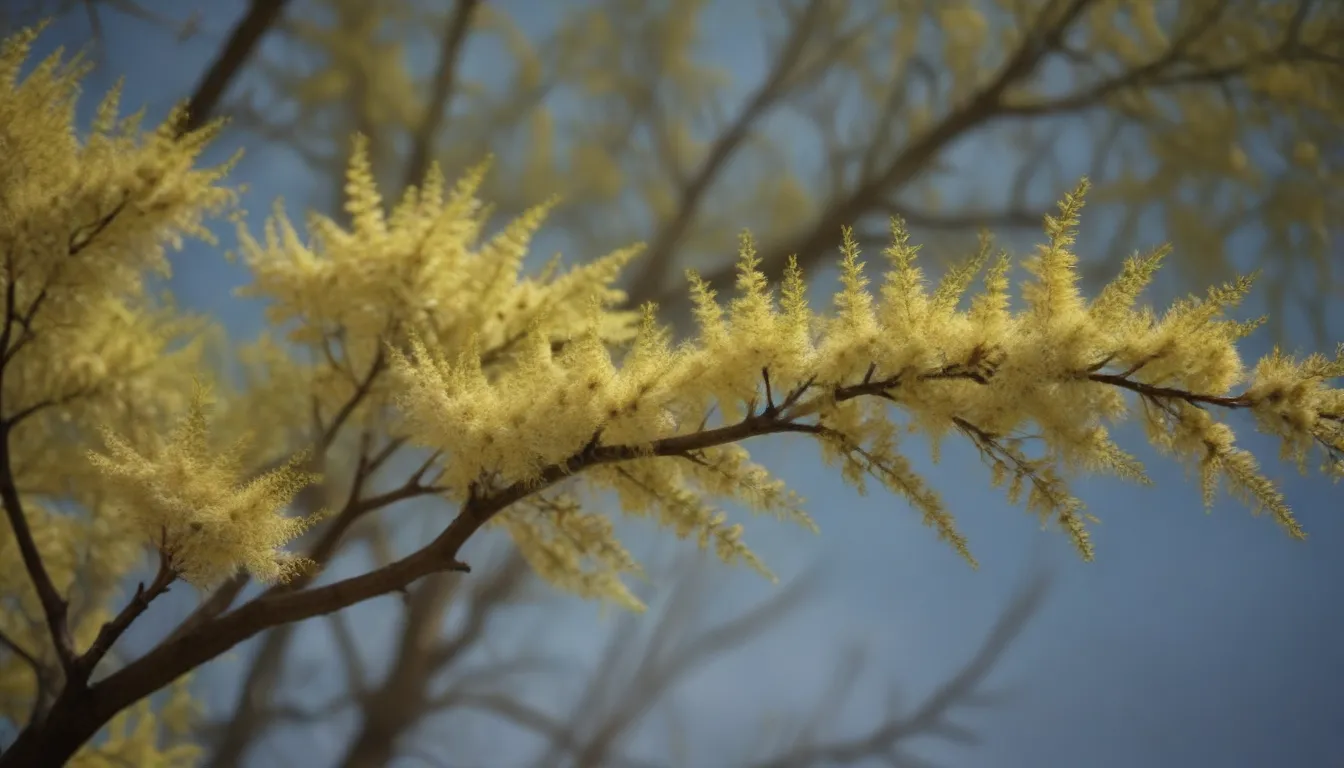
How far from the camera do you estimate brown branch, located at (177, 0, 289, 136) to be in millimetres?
1751

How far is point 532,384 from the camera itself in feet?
2.59

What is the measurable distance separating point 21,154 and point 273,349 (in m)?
0.56

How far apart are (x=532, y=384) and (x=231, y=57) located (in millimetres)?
1380

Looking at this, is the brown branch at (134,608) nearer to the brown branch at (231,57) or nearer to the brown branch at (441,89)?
the brown branch at (231,57)

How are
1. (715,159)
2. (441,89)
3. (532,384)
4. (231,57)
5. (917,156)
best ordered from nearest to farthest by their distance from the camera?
(532,384)
(231,57)
(441,89)
(917,156)
(715,159)

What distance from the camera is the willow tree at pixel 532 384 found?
685mm

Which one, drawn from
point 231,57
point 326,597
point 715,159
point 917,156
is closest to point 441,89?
point 231,57

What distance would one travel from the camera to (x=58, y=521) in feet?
5.13

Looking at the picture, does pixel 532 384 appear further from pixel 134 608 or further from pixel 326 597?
pixel 134 608

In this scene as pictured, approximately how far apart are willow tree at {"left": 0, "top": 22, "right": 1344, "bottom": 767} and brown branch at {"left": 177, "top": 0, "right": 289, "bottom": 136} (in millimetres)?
612

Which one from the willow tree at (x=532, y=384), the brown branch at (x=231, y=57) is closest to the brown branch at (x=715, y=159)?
the brown branch at (x=231, y=57)

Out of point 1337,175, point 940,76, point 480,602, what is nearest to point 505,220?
point 480,602

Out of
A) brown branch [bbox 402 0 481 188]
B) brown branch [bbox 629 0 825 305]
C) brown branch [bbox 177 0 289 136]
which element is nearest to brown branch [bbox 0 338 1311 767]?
brown branch [bbox 177 0 289 136]

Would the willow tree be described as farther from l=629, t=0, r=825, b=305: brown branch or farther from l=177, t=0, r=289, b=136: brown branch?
l=629, t=0, r=825, b=305: brown branch
